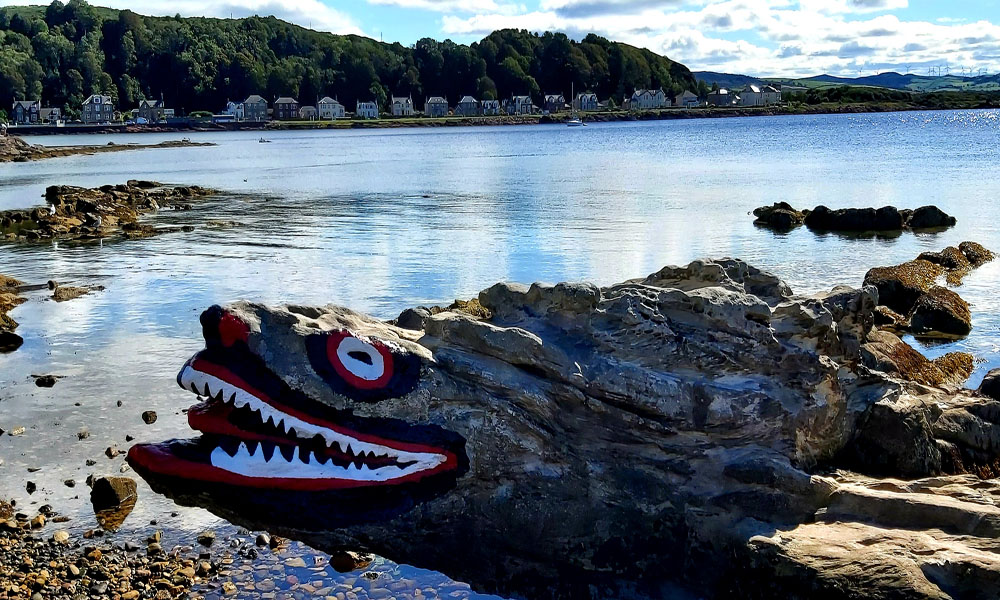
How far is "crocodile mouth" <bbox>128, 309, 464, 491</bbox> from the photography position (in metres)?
6.37

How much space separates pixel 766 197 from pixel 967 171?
2062 cm

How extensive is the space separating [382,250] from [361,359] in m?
25.6

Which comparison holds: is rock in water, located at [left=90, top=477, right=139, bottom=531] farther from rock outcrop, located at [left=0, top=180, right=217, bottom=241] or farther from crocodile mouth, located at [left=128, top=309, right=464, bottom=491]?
rock outcrop, located at [left=0, top=180, right=217, bottom=241]

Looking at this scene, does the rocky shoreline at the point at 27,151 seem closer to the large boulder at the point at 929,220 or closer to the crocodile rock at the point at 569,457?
the large boulder at the point at 929,220

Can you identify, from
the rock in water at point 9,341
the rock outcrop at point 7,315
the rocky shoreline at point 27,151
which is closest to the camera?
the rock in water at point 9,341

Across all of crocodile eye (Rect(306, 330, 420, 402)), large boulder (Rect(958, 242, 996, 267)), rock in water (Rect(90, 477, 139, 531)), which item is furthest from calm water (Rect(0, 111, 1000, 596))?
crocodile eye (Rect(306, 330, 420, 402))

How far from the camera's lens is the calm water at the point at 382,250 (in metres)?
14.7

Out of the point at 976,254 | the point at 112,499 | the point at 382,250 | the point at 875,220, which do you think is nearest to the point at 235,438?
the point at 112,499

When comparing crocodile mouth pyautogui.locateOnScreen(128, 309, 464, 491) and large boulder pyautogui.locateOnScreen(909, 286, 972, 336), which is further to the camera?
large boulder pyautogui.locateOnScreen(909, 286, 972, 336)

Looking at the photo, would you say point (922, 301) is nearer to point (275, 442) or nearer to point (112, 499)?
point (112, 499)

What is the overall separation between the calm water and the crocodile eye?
4.72 metres

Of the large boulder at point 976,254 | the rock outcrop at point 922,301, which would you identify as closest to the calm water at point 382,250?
the rock outcrop at point 922,301

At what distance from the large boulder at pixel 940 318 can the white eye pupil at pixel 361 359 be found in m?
15.1

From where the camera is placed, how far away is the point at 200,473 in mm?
6371
